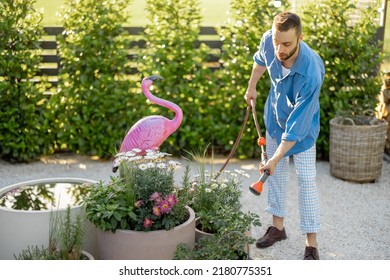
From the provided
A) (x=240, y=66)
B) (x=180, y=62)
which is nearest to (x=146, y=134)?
(x=180, y=62)

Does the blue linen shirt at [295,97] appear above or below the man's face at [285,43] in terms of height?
below

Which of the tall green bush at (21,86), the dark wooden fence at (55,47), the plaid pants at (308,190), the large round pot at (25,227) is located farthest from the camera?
the dark wooden fence at (55,47)

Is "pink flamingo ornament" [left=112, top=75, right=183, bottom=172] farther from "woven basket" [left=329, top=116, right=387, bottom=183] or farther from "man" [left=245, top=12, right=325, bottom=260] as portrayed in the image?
"woven basket" [left=329, top=116, right=387, bottom=183]

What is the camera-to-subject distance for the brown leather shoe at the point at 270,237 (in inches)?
178

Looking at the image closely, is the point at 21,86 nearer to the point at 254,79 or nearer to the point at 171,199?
the point at 254,79

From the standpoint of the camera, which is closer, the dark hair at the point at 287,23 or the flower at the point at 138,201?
the flower at the point at 138,201

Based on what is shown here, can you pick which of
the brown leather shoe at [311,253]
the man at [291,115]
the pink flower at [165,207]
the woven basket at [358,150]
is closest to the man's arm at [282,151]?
the man at [291,115]

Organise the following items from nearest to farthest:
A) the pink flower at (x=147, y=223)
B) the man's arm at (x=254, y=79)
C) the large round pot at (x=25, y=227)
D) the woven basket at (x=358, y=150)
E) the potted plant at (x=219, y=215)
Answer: the pink flower at (x=147, y=223) < the large round pot at (x=25, y=227) < the potted plant at (x=219, y=215) < the man's arm at (x=254, y=79) < the woven basket at (x=358, y=150)

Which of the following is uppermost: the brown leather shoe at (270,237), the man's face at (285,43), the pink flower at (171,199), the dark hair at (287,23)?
the dark hair at (287,23)

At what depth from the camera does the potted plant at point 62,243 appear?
350cm

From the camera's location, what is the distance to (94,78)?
245 inches

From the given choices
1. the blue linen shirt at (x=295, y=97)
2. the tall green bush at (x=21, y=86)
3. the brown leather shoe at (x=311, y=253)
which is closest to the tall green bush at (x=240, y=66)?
the tall green bush at (x=21, y=86)

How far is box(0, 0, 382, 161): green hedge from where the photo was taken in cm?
611

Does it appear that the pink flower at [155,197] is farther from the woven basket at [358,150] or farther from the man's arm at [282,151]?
the woven basket at [358,150]
